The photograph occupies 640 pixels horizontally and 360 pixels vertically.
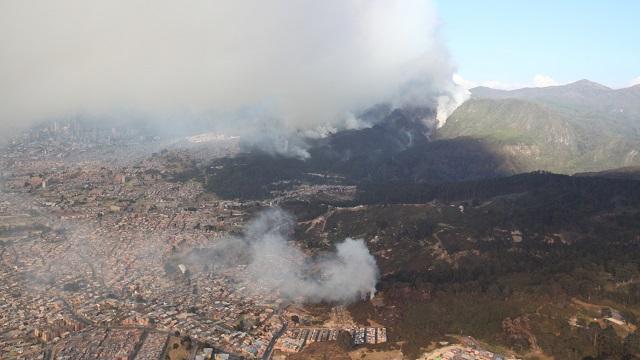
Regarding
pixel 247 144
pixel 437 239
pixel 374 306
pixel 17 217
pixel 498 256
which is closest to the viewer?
pixel 374 306

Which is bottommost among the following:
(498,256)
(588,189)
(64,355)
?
(64,355)

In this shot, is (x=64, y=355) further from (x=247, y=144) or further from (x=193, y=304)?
(x=247, y=144)

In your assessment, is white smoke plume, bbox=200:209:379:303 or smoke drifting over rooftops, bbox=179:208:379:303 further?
smoke drifting over rooftops, bbox=179:208:379:303

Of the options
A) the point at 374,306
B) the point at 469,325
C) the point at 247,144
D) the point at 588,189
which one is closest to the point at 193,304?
the point at 374,306

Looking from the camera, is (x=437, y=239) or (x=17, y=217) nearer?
(x=437, y=239)

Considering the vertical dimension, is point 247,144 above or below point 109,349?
above

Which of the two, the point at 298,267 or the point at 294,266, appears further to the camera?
the point at 294,266

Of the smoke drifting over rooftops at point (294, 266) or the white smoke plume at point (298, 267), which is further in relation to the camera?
the smoke drifting over rooftops at point (294, 266)

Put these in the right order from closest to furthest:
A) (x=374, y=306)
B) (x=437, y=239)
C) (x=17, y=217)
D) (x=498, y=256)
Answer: (x=374, y=306) < (x=498, y=256) < (x=437, y=239) < (x=17, y=217)
